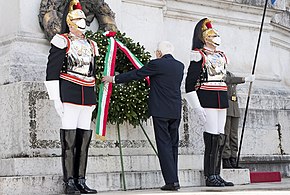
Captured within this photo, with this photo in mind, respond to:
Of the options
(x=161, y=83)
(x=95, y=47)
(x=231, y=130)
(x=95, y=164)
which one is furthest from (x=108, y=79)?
(x=231, y=130)

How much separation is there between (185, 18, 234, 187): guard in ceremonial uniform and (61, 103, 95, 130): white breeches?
60.2 inches

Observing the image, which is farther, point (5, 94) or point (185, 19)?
point (185, 19)

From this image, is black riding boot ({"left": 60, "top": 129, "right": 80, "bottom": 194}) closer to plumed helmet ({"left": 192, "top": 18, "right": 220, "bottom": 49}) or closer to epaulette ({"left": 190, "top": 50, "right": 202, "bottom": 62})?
epaulette ({"left": 190, "top": 50, "right": 202, "bottom": 62})

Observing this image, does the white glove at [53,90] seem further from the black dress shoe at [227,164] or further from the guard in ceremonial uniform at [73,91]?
the black dress shoe at [227,164]

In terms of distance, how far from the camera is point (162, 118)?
8.80 metres

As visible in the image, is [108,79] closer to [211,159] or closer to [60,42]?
[60,42]

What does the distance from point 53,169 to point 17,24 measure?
2330mm

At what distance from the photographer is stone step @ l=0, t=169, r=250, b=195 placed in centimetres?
820

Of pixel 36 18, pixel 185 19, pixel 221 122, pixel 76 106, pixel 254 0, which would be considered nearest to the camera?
pixel 76 106

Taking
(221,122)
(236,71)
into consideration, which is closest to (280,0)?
(236,71)

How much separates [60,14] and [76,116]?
2484 mm

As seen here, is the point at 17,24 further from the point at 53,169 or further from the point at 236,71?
the point at 236,71

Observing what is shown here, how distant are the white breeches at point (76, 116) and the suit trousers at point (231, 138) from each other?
334cm

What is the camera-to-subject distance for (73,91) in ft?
27.3
